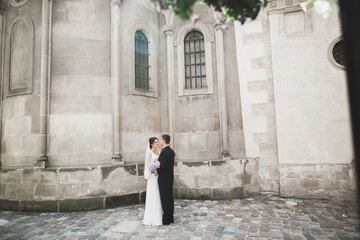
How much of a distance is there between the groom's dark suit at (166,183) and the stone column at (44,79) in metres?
3.54

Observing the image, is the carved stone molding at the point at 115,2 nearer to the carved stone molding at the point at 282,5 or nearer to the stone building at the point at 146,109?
the stone building at the point at 146,109

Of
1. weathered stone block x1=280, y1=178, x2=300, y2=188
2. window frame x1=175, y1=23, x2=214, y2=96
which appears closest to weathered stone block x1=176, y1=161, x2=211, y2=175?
weathered stone block x1=280, y1=178, x2=300, y2=188

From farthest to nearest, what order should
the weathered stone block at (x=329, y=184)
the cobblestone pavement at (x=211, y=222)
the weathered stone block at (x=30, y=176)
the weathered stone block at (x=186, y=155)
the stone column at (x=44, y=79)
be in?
the weathered stone block at (x=186, y=155) → the weathered stone block at (x=329, y=184) → the stone column at (x=44, y=79) → the weathered stone block at (x=30, y=176) → the cobblestone pavement at (x=211, y=222)

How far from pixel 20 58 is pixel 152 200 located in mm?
6218

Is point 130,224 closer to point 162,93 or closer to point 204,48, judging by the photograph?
point 162,93

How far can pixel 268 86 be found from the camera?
7.50m

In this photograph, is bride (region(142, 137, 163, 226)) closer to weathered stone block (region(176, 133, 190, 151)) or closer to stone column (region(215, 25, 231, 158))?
weathered stone block (region(176, 133, 190, 151))

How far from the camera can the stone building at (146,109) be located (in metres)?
6.61

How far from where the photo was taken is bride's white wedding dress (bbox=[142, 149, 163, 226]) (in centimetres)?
502

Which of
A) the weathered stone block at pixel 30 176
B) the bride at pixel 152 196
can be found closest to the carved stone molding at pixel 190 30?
the bride at pixel 152 196

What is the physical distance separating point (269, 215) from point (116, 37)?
6.61m

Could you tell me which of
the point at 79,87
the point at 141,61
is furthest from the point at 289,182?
the point at 79,87

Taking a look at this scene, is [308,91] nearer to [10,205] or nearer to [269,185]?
[269,185]

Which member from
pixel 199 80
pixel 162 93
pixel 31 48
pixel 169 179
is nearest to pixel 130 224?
pixel 169 179
